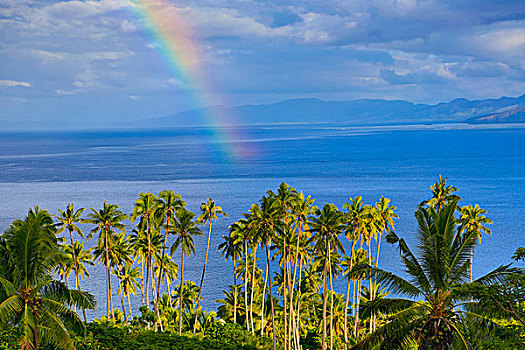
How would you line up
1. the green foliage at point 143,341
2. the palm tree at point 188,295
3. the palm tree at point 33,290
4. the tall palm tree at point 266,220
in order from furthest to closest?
the palm tree at point 188,295 → the tall palm tree at point 266,220 → the green foliage at point 143,341 → the palm tree at point 33,290

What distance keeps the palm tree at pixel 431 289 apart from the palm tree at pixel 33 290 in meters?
15.3

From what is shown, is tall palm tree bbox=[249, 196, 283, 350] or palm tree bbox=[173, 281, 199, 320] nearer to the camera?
tall palm tree bbox=[249, 196, 283, 350]

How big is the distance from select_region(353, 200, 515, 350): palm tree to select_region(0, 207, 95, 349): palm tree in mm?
15301

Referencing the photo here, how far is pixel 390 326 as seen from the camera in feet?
93.2

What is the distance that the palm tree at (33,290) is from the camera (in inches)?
1134

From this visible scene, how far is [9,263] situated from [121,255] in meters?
37.8

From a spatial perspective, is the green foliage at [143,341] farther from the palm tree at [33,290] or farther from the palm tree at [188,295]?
the palm tree at [33,290]

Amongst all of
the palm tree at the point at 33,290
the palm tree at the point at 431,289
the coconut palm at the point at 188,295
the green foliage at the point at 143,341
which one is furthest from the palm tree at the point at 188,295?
the palm tree at the point at 431,289

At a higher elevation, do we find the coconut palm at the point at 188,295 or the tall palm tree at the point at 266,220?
the tall palm tree at the point at 266,220

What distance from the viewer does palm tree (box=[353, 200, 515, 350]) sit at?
27.2 metres

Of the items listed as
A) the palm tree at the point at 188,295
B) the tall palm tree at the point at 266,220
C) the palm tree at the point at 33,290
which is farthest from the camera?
the palm tree at the point at 188,295

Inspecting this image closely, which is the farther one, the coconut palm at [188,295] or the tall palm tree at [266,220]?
the coconut palm at [188,295]

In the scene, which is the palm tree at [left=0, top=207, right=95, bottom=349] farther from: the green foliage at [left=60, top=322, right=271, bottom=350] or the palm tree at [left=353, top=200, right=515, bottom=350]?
the green foliage at [left=60, top=322, right=271, bottom=350]

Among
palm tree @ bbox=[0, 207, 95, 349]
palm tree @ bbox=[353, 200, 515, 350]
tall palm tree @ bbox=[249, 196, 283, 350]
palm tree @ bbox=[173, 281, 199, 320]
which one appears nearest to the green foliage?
tall palm tree @ bbox=[249, 196, 283, 350]
